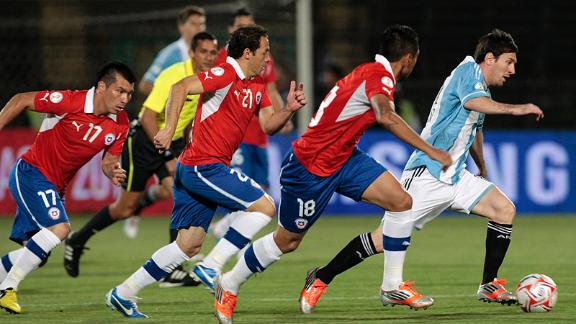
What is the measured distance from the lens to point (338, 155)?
766 centimetres

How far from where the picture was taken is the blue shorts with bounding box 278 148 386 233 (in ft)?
25.1

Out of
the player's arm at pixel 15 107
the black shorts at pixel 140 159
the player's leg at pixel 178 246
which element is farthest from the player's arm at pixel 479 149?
the black shorts at pixel 140 159

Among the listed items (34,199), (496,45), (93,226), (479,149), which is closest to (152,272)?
(34,199)

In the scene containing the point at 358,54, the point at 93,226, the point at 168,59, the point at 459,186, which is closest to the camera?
the point at 459,186

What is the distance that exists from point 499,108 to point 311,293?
5.50ft

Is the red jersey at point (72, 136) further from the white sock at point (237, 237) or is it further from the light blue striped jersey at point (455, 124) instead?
the light blue striped jersey at point (455, 124)

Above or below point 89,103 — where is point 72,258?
below

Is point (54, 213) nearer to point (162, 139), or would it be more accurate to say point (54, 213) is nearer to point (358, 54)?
point (162, 139)

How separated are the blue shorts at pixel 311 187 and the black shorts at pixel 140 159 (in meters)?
3.09

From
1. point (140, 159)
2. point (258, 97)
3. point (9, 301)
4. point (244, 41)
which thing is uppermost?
point (244, 41)

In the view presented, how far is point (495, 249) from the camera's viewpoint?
320 inches

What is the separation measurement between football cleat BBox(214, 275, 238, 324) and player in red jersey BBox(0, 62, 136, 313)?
3.93 ft

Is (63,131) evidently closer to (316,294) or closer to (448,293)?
(316,294)

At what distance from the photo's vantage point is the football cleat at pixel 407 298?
7660 millimetres
